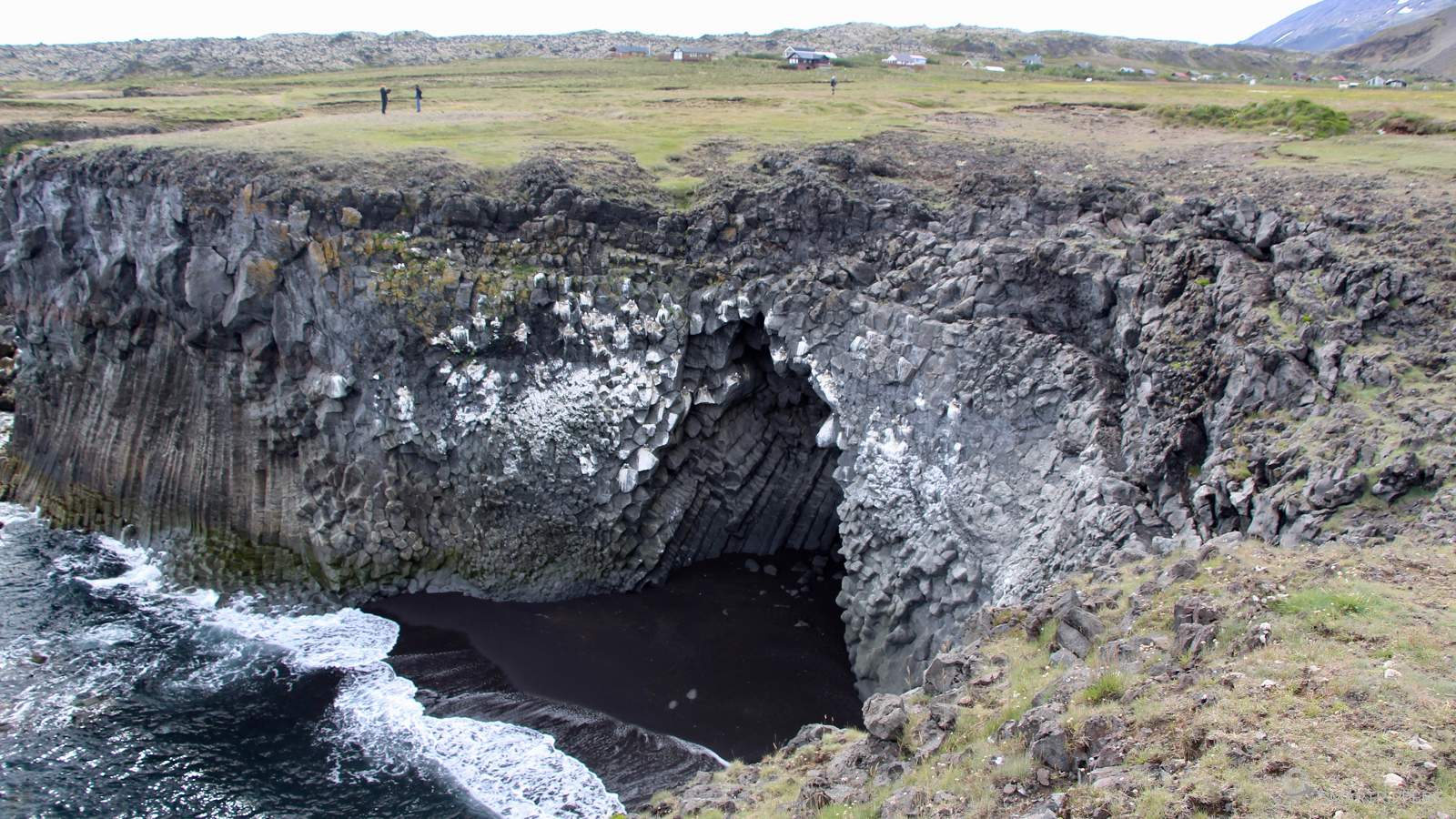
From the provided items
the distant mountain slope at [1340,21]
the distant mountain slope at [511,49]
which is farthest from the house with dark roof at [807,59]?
the distant mountain slope at [1340,21]

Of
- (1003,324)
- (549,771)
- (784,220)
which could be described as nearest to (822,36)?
(784,220)

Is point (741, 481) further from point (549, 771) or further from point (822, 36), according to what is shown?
point (822, 36)

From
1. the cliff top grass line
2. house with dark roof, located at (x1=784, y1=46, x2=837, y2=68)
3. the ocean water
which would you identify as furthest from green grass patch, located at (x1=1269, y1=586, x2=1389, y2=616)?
house with dark roof, located at (x1=784, y1=46, x2=837, y2=68)

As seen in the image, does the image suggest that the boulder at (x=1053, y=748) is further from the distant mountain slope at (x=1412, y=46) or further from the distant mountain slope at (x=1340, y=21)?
the distant mountain slope at (x=1340, y=21)

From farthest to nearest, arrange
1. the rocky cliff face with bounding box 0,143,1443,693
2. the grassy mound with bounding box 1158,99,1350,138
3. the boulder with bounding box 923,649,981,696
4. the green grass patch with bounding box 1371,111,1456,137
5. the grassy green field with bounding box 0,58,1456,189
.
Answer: the grassy green field with bounding box 0,58,1456,189 → the grassy mound with bounding box 1158,99,1350,138 → the green grass patch with bounding box 1371,111,1456,137 → the rocky cliff face with bounding box 0,143,1443,693 → the boulder with bounding box 923,649,981,696

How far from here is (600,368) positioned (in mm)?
29797

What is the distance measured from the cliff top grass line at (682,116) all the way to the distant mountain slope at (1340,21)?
11085 centimetres

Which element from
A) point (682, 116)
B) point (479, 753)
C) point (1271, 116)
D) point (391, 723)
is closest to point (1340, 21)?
point (1271, 116)

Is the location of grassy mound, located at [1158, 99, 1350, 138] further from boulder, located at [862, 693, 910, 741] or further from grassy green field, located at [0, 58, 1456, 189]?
boulder, located at [862, 693, 910, 741]

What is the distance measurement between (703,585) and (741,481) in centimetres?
361

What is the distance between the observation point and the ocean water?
22.4 metres

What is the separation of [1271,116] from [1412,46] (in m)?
90.3

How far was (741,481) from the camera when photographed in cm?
3164

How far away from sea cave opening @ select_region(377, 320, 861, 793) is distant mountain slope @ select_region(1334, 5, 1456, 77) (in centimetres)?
9146
